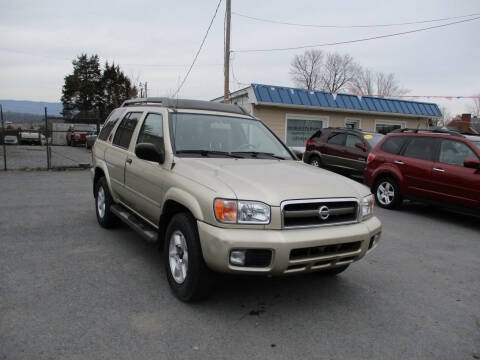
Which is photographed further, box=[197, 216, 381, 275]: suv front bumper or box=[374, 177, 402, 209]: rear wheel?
box=[374, 177, 402, 209]: rear wheel

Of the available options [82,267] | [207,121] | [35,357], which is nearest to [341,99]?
[207,121]

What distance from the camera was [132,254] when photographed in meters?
4.66

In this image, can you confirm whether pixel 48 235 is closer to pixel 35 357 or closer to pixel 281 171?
pixel 35 357

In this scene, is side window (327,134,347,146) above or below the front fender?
above

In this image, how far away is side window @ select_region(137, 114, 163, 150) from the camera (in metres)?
4.10

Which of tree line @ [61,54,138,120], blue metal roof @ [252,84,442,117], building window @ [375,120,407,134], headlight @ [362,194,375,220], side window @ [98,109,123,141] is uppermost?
tree line @ [61,54,138,120]

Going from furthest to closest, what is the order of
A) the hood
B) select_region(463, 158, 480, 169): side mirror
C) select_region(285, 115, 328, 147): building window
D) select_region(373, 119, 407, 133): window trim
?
select_region(373, 119, 407, 133): window trim, select_region(285, 115, 328, 147): building window, select_region(463, 158, 480, 169): side mirror, the hood

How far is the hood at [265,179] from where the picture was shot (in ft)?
9.91

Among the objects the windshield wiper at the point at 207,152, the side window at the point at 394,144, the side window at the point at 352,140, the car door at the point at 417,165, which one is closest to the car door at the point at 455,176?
the car door at the point at 417,165

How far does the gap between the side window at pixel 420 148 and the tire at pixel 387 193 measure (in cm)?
68

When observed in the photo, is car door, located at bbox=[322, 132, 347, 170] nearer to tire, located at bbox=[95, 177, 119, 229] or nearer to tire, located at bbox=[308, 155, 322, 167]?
tire, located at bbox=[308, 155, 322, 167]

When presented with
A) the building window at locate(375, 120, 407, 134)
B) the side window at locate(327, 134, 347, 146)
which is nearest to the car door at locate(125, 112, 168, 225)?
the side window at locate(327, 134, 347, 146)

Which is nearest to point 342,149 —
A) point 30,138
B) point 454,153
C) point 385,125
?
point 454,153

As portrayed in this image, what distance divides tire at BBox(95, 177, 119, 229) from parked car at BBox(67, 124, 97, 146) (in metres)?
20.9
